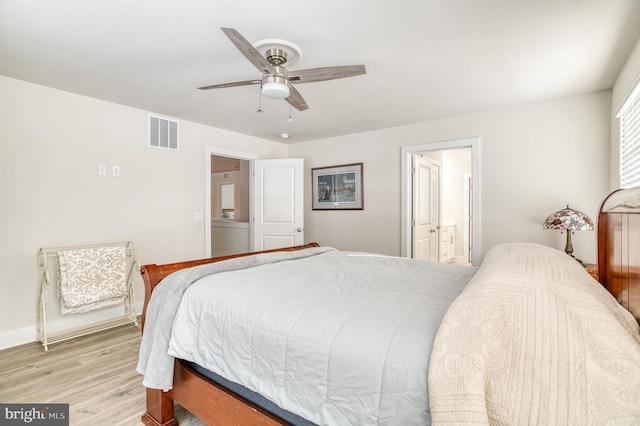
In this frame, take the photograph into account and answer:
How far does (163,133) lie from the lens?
3.68 metres

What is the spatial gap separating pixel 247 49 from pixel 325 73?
1.74ft

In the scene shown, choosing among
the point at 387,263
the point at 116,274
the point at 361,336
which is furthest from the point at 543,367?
the point at 116,274

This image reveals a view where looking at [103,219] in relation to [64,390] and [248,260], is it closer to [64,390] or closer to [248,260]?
[64,390]

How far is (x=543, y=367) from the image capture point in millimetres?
735

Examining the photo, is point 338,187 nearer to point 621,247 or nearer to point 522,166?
point 522,166

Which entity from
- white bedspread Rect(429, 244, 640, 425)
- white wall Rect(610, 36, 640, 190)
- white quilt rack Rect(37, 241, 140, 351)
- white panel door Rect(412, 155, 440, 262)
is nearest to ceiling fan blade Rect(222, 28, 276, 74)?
white bedspread Rect(429, 244, 640, 425)

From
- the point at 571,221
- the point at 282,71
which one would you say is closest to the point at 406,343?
the point at 282,71

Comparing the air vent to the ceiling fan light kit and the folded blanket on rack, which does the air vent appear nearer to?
the folded blanket on rack

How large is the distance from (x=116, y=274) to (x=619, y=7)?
4.42 metres

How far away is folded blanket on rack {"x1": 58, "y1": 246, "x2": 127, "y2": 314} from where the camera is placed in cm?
281

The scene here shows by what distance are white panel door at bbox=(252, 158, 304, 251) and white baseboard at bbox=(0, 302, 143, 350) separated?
189 centimetres

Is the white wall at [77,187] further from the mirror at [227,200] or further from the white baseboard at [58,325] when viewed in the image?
the mirror at [227,200]

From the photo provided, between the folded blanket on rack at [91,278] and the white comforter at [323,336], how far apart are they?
2043 millimetres

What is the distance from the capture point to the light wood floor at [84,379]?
181cm
